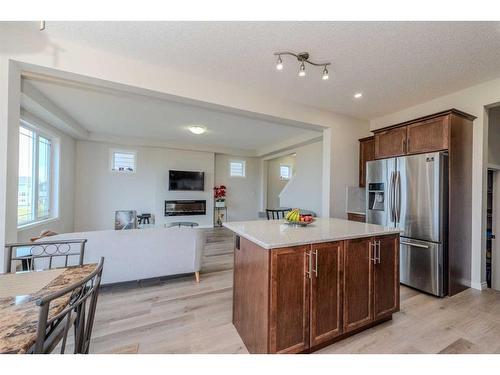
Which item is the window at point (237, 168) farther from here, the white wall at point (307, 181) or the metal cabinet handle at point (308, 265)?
the metal cabinet handle at point (308, 265)

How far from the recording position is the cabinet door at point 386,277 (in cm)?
198

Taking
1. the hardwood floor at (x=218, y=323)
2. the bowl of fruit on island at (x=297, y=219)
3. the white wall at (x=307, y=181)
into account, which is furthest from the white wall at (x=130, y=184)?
the bowl of fruit on island at (x=297, y=219)

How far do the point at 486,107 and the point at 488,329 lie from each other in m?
2.69

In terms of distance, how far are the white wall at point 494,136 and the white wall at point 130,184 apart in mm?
6516

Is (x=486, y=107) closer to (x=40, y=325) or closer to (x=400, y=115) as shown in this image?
(x=400, y=115)

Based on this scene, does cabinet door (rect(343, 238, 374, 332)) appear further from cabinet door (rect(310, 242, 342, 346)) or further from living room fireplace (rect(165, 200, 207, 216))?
living room fireplace (rect(165, 200, 207, 216))

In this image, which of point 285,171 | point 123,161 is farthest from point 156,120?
point 285,171

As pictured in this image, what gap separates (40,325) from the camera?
29.5 inches

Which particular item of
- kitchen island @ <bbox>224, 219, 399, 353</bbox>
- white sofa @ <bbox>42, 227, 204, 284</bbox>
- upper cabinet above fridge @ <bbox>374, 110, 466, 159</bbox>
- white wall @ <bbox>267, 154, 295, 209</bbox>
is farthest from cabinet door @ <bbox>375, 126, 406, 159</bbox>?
white wall @ <bbox>267, 154, 295, 209</bbox>

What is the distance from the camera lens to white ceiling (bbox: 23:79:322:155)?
346cm
